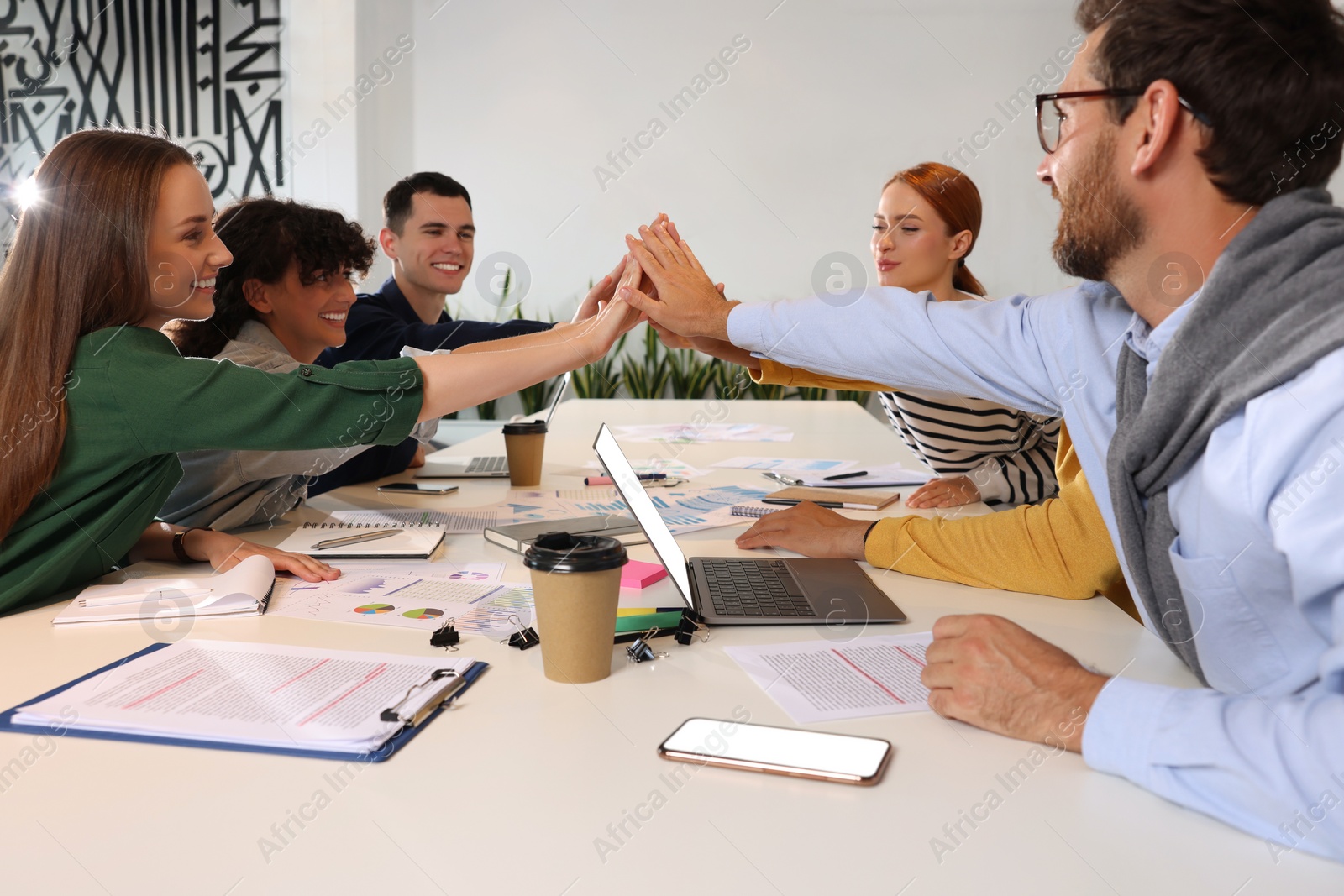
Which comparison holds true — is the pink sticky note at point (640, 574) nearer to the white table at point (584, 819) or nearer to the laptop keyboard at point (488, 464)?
the white table at point (584, 819)

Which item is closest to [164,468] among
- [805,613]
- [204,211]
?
[204,211]

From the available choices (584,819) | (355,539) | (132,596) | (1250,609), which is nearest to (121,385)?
(132,596)

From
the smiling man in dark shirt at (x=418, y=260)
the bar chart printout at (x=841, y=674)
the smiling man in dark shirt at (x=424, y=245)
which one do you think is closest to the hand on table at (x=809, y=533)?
the bar chart printout at (x=841, y=674)

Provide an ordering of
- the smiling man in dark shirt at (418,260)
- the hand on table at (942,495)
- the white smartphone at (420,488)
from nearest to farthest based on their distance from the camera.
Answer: the hand on table at (942,495) < the white smartphone at (420,488) < the smiling man in dark shirt at (418,260)

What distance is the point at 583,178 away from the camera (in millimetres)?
5492

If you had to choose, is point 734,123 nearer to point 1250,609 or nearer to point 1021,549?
point 1021,549

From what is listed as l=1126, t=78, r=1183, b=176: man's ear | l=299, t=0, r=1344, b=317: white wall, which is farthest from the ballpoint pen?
l=299, t=0, r=1344, b=317: white wall

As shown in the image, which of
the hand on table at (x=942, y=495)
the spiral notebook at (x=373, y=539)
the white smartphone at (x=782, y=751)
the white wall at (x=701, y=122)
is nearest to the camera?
the white smartphone at (x=782, y=751)

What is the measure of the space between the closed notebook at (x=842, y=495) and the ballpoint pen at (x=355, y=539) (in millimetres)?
757

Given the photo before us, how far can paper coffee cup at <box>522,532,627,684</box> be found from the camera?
92cm

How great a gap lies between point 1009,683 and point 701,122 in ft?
16.3

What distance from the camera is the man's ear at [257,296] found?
2.01m

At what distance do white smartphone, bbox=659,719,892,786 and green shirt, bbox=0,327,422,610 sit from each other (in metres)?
0.77

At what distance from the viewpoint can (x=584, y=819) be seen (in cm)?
70
